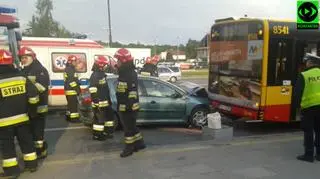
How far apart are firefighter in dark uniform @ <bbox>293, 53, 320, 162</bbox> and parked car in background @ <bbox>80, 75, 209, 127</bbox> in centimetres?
413

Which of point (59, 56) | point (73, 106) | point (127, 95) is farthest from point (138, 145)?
point (59, 56)

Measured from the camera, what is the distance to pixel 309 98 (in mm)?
7398

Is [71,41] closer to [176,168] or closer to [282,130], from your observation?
[282,130]

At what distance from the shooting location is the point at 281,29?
33.1 feet

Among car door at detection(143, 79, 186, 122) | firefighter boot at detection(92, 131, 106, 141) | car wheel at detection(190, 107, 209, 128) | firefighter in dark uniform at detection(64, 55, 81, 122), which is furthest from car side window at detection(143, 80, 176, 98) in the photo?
firefighter in dark uniform at detection(64, 55, 81, 122)

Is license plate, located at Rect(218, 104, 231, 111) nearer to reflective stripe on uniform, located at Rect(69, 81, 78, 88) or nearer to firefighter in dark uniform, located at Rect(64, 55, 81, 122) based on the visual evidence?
firefighter in dark uniform, located at Rect(64, 55, 81, 122)

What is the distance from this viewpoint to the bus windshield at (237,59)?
10.1 m

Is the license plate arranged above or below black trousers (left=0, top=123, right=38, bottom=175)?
below

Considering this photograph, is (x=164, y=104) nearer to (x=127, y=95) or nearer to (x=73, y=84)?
(x=73, y=84)

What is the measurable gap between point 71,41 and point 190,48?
113369mm

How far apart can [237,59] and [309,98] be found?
3583mm

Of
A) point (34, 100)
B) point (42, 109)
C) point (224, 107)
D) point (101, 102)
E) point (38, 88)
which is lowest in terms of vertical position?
point (224, 107)

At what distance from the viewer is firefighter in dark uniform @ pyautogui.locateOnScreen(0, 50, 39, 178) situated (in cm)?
625

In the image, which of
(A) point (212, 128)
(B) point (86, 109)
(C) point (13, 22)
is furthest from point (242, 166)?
(C) point (13, 22)
